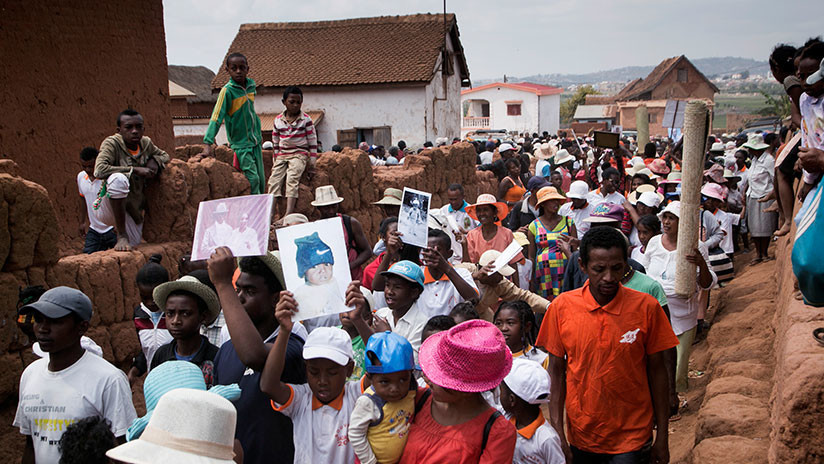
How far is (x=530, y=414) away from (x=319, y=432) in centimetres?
114

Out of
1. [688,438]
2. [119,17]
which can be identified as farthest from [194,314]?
[119,17]

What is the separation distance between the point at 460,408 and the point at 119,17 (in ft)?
22.3

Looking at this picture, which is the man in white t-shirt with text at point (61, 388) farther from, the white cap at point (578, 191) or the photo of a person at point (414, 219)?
the white cap at point (578, 191)

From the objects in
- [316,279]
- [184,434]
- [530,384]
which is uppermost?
[316,279]

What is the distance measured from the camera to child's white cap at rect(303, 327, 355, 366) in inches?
129

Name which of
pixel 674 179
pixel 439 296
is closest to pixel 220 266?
pixel 439 296

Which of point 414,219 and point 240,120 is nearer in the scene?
point 414,219

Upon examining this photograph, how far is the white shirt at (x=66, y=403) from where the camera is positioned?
11.4ft

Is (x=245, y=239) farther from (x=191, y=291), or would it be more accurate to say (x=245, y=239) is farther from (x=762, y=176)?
(x=762, y=176)

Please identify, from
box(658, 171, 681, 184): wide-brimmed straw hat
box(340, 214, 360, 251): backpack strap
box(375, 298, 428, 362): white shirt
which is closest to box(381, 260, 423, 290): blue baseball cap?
box(375, 298, 428, 362): white shirt

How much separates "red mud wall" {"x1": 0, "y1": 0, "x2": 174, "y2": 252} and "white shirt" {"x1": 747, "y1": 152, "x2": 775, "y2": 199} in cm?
975

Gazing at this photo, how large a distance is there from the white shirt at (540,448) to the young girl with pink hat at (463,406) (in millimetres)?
542

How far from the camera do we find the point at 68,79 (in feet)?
24.7

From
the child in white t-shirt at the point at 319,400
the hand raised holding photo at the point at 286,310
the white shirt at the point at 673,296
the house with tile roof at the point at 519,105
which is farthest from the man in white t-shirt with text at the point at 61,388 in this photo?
the house with tile roof at the point at 519,105
